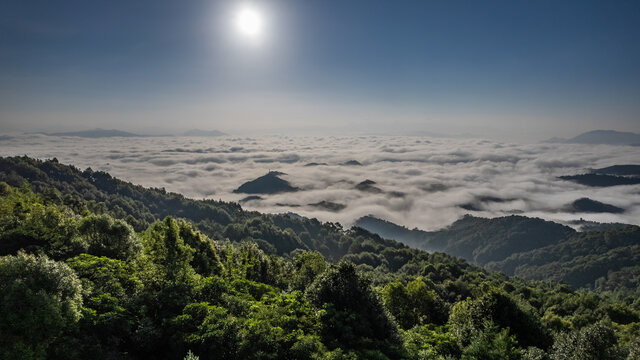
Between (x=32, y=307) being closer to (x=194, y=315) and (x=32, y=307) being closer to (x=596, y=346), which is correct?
(x=194, y=315)

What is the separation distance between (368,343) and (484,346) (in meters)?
8.19

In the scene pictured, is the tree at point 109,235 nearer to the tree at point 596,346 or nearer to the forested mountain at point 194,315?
the forested mountain at point 194,315

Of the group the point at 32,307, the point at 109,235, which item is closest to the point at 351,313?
the point at 32,307

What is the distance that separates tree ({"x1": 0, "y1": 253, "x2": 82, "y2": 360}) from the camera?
53.9 feet

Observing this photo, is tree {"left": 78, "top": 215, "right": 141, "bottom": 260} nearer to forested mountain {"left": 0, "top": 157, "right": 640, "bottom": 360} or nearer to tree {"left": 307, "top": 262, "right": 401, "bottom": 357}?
forested mountain {"left": 0, "top": 157, "right": 640, "bottom": 360}

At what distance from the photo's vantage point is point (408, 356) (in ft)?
73.9

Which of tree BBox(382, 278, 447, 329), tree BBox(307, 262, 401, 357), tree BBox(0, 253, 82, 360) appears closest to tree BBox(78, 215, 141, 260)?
tree BBox(0, 253, 82, 360)

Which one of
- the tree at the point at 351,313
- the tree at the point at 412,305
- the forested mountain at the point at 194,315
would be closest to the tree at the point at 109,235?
the forested mountain at the point at 194,315

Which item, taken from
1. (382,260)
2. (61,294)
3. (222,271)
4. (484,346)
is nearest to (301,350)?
(484,346)

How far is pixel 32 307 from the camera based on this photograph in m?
17.1

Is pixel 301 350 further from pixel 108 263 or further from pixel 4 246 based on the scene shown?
pixel 4 246

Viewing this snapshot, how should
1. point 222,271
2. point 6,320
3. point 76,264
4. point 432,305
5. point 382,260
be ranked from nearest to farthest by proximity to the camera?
point 6,320, point 76,264, point 222,271, point 432,305, point 382,260

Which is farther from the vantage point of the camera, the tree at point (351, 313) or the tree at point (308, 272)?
the tree at point (308, 272)

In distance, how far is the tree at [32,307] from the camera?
16438mm
